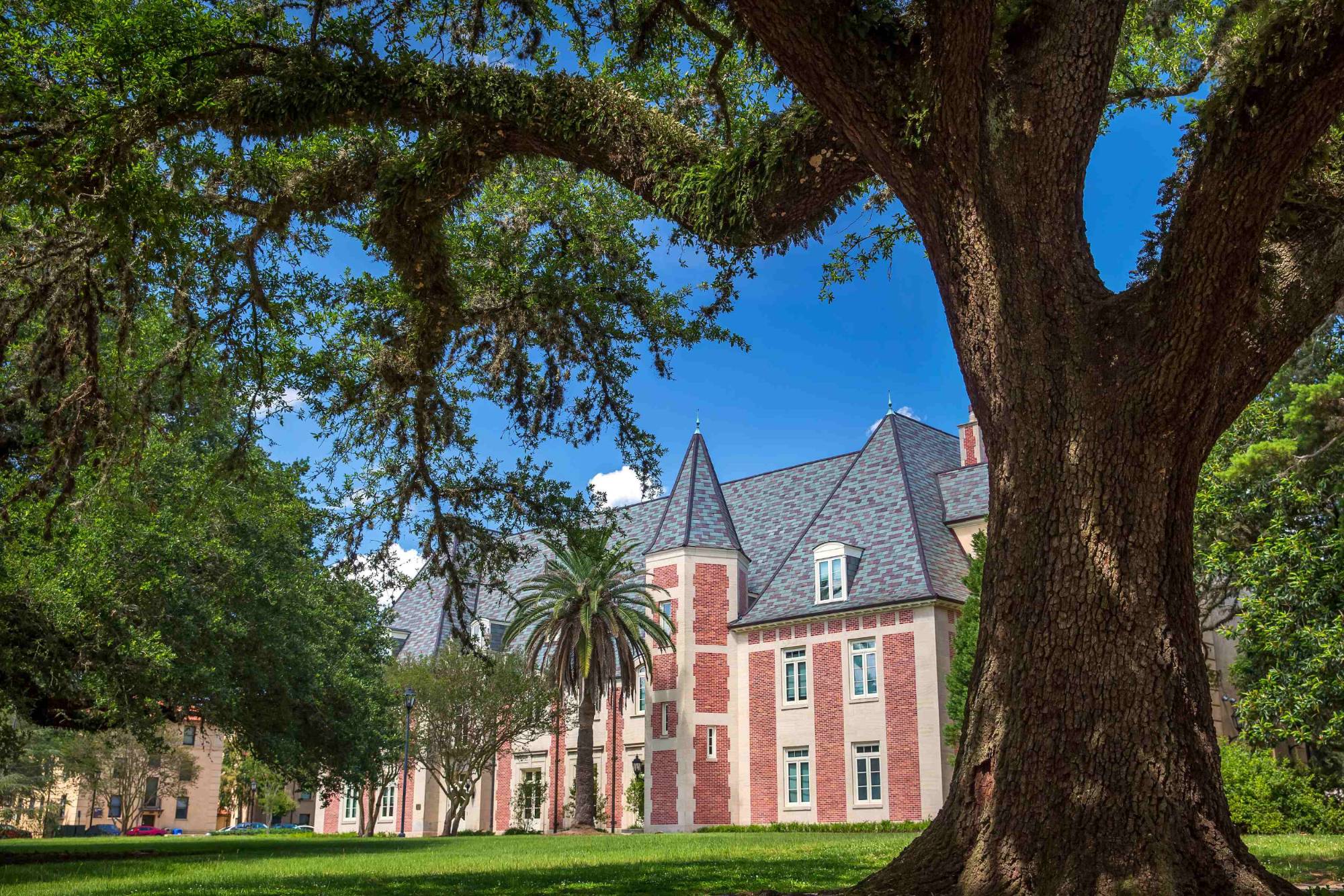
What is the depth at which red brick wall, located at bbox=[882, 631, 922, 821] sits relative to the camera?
3372 cm

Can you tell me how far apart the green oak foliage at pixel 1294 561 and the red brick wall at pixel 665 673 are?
2161cm

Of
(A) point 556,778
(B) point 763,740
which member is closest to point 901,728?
(B) point 763,740

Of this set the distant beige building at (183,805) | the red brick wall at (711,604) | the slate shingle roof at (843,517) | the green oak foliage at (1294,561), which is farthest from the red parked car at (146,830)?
the green oak foliage at (1294,561)

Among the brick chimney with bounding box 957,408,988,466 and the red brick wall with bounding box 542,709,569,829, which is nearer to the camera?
the brick chimney with bounding box 957,408,988,466

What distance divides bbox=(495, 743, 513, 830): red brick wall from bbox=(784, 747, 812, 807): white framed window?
47.1ft

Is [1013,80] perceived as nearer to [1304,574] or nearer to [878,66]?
[878,66]

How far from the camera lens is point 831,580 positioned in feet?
126

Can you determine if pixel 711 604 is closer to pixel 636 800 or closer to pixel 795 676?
pixel 795 676

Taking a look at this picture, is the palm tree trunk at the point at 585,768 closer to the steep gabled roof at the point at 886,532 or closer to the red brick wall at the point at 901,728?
the steep gabled roof at the point at 886,532

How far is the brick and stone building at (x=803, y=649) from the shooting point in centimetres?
3497

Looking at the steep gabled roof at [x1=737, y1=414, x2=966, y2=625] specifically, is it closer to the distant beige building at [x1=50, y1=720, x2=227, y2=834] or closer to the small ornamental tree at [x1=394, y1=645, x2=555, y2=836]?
the small ornamental tree at [x1=394, y1=645, x2=555, y2=836]

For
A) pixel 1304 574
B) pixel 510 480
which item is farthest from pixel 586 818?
pixel 510 480

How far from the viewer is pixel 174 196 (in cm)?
771

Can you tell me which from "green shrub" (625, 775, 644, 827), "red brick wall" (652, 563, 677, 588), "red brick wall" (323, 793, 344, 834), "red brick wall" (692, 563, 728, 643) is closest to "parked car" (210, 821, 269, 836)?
"red brick wall" (323, 793, 344, 834)
